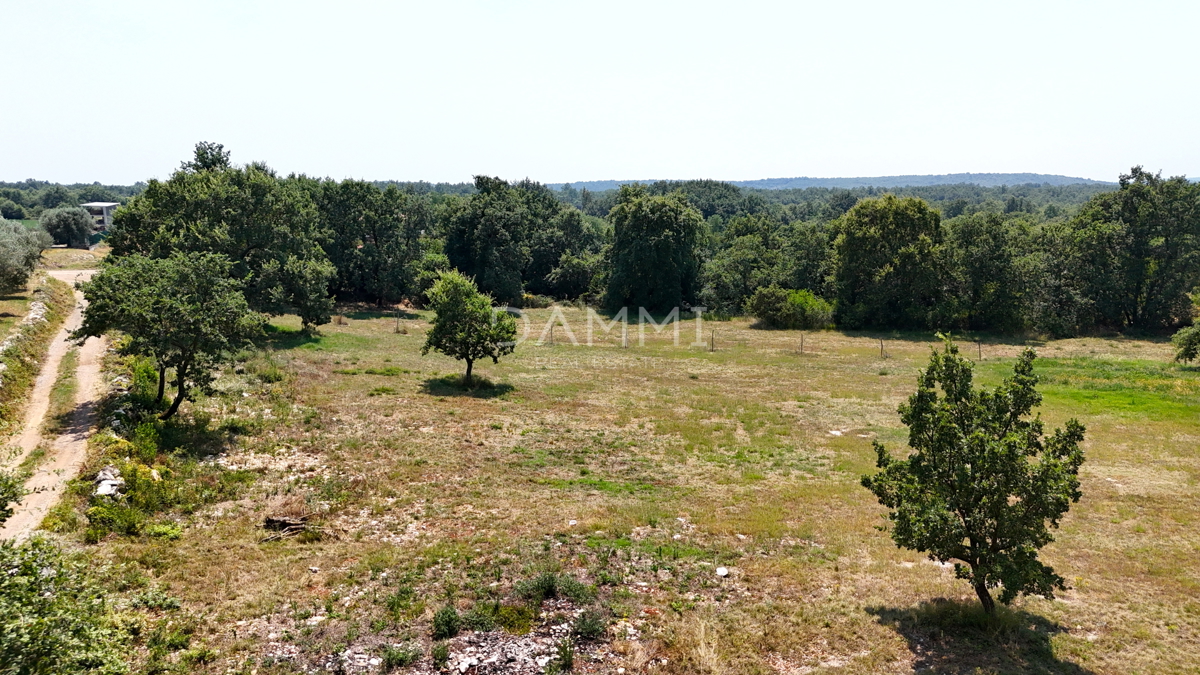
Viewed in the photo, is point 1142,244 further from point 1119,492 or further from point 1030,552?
point 1030,552

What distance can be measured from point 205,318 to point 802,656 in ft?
67.4

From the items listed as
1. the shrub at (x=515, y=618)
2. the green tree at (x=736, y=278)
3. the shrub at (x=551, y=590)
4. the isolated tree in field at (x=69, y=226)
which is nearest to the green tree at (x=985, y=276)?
the green tree at (x=736, y=278)

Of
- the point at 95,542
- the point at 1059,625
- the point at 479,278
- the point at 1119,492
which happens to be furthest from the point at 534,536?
the point at 479,278

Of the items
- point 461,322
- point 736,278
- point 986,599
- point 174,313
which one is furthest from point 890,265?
point 174,313

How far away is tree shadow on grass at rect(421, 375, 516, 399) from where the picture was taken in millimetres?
31672

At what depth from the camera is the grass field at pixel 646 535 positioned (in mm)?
11898

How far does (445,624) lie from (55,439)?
1537cm

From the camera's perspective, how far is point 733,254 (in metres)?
68.9

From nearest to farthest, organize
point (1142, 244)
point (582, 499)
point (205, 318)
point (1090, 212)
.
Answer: point (582, 499) → point (205, 318) → point (1142, 244) → point (1090, 212)

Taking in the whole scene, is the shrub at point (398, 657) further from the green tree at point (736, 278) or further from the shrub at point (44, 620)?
the green tree at point (736, 278)

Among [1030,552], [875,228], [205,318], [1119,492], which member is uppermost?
[875,228]

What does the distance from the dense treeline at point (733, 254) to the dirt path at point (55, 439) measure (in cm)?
1150

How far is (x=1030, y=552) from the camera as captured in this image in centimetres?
1130

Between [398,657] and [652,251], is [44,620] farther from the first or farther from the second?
[652,251]
